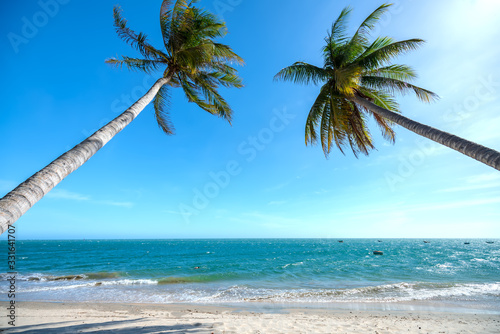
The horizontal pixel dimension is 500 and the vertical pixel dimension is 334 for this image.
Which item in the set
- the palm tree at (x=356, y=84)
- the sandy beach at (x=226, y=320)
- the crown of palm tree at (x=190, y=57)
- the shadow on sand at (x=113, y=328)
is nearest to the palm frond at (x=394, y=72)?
the palm tree at (x=356, y=84)

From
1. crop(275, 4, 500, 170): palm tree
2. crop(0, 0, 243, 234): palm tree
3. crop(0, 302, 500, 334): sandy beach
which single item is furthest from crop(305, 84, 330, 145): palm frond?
crop(0, 302, 500, 334): sandy beach

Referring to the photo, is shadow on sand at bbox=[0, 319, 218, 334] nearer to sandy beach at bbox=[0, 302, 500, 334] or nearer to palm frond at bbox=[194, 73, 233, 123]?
sandy beach at bbox=[0, 302, 500, 334]

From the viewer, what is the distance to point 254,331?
7.07 meters

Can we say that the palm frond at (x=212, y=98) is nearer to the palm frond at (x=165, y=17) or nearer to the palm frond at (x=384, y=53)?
the palm frond at (x=165, y=17)

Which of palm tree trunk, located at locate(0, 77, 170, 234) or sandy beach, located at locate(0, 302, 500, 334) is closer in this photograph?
palm tree trunk, located at locate(0, 77, 170, 234)

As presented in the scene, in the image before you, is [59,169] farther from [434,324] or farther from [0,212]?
[434,324]

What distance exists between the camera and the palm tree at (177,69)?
4031 mm

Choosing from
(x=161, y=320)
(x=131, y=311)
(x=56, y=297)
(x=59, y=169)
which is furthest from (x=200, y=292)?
(x=59, y=169)

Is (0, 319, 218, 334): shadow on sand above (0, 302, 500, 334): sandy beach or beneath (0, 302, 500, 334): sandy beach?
above

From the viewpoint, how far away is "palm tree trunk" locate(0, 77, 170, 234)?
8.95 feet

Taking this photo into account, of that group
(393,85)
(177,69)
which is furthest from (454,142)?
(177,69)

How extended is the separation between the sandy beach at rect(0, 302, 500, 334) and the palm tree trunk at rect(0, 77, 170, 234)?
6.11 m

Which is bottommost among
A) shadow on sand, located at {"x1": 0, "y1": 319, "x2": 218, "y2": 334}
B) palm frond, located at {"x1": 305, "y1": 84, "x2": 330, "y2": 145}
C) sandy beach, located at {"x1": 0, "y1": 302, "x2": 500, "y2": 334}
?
sandy beach, located at {"x1": 0, "y1": 302, "x2": 500, "y2": 334}

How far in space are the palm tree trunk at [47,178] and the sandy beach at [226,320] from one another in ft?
20.0
